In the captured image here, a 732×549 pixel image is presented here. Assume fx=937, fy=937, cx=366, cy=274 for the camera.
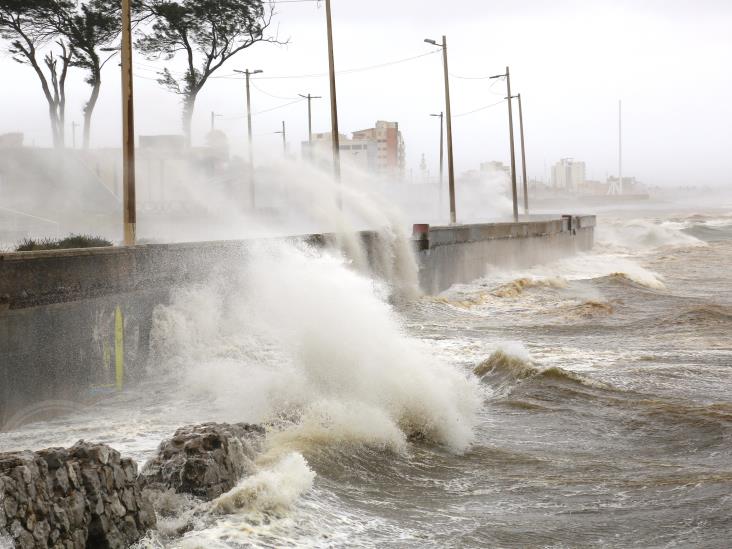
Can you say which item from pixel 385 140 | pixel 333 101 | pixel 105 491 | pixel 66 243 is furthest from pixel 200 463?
pixel 385 140

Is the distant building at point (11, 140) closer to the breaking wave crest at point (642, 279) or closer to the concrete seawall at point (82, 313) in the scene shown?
the breaking wave crest at point (642, 279)

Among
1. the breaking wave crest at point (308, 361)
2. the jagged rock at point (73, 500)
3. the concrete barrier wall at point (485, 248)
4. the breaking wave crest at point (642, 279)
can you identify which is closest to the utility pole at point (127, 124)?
the breaking wave crest at point (308, 361)

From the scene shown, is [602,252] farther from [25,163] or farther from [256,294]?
[256,294]

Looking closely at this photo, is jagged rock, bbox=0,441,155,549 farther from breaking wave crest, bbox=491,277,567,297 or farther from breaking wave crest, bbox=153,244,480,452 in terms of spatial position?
breaking wave crest, bbox=491,277,567,297

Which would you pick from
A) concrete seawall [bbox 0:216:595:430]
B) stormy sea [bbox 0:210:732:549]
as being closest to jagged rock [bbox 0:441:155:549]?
stormy sea [bbox 0:210:732:549]

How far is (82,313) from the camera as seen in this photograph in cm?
1051

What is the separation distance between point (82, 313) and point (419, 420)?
13.2 feet

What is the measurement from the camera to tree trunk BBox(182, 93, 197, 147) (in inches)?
1294

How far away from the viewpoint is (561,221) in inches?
1618

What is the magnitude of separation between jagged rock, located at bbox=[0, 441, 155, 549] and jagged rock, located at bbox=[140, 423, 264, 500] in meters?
0.52

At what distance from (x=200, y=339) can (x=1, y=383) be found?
4.47 meters

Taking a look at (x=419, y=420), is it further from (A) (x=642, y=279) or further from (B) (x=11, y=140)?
(B) (x=11, y=140)

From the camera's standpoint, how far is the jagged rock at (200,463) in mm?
6469

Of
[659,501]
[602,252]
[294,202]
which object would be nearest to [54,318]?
[659,501]
